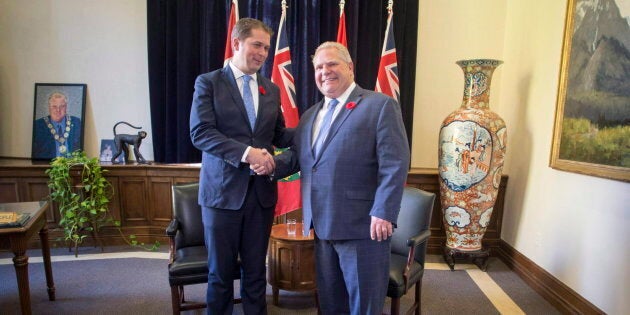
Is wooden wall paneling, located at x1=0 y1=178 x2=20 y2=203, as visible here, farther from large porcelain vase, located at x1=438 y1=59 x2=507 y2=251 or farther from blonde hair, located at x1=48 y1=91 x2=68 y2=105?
large porcelain vase, located at x1=438 y1=59 x2=507 y2=251

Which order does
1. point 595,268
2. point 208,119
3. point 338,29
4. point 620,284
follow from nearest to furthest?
1. point 208,119
2. point 620,284
3. point 595,268
4. point 338,29

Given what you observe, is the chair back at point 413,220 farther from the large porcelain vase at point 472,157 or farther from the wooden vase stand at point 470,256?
the wooden vase stand at point 470,256

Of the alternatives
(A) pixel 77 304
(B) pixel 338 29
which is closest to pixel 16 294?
(A) pixel 77 304

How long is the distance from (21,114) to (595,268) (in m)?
5.10

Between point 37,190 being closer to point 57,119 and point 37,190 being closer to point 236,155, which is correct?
point 57,119

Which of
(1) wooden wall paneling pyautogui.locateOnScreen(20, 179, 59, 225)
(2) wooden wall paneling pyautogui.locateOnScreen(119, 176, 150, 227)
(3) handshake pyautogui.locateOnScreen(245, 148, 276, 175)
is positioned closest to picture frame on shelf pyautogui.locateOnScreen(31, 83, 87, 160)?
(1) wooden wall paneling pyautogui.locateOnScreen(20, 179, 59, 225)

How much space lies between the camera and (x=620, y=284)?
1932 mm

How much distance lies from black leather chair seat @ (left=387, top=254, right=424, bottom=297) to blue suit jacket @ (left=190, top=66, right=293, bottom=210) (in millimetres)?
774

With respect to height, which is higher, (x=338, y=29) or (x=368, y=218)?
(x=338, y=29)

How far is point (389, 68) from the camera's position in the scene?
10.1ft

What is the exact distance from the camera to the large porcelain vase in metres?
2.69

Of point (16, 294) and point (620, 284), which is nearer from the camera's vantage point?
point (620, 284)

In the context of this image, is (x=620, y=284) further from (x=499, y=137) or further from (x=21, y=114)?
(x=21, y=114)

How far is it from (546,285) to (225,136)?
254 cm
